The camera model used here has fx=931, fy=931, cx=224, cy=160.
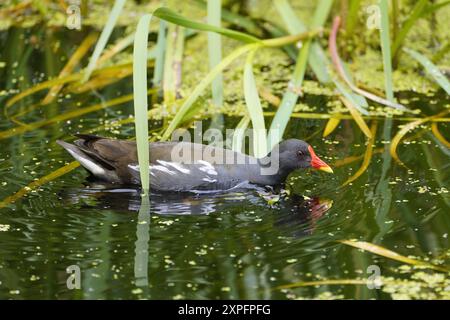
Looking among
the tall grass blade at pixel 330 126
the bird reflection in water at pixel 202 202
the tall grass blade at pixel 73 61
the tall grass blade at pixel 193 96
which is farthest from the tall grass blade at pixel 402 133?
the tall grass blade at pixel 73 61

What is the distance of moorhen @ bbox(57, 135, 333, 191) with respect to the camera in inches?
210

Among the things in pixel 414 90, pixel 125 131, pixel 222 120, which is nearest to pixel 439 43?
pixel 414 90

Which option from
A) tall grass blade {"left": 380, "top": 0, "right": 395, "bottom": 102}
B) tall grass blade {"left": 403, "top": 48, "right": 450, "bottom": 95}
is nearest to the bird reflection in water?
Result: tall grass blade {"left": 380, "top": 0, "right": 395, "bottom": 102}

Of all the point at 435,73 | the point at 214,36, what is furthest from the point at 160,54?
the point at 435,73

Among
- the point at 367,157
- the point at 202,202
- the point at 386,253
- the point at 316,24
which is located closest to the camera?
the point at 386,253

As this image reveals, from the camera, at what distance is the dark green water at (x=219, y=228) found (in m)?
4.07

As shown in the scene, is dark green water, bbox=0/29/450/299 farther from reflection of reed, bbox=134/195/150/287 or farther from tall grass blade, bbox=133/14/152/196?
tall grass blade, bbox=133/14/152/196

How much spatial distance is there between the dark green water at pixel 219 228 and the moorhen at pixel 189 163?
0.35ft

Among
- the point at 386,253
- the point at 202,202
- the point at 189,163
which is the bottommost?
the point at 386,253

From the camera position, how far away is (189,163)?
536cm

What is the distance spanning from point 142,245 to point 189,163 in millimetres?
1014

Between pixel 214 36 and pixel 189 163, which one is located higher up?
pixel 214 36

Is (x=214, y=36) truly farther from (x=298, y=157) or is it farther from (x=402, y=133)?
(x=402, y=133)
